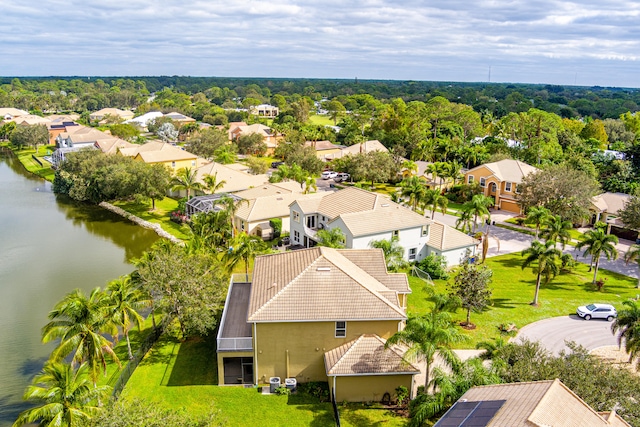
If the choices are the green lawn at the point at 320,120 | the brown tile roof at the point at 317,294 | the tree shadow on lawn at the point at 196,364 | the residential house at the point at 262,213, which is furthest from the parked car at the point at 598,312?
the green lawn at the point at 320,120

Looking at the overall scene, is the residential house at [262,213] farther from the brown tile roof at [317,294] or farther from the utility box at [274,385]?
the utility box at [274,385]

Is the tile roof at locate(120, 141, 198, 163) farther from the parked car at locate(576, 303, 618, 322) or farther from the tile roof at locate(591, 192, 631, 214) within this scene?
the parked car at locate(576, 303, 618, 322)

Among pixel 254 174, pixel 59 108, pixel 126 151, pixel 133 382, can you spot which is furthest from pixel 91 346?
pixel 59 108

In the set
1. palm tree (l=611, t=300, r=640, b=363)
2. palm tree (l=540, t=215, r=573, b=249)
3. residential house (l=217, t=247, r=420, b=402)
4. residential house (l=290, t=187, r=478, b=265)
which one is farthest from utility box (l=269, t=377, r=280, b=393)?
palm tree (l=540, t=215, r=573, b=249)

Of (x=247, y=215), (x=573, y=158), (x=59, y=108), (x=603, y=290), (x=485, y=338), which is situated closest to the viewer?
(x=485, y=338)

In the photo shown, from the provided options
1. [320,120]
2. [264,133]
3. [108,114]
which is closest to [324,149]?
[264,133]

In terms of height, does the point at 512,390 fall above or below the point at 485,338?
above

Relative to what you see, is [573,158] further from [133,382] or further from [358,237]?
[133,382]
